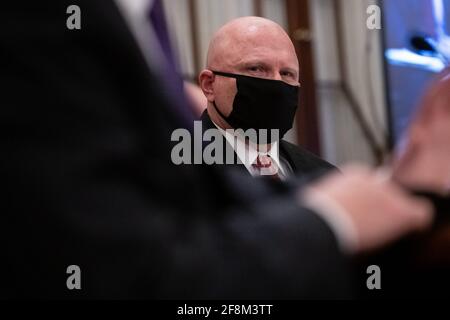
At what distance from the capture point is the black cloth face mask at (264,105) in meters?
1.77

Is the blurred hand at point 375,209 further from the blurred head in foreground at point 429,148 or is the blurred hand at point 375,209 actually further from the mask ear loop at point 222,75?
the mask ear loop at point 222,75

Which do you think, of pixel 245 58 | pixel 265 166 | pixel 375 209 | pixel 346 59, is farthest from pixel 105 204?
pixel 346 59

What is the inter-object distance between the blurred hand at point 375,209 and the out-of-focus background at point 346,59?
251 centimetres

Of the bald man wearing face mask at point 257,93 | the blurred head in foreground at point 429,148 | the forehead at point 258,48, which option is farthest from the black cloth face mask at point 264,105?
the blurred head in foreground at point 429,148

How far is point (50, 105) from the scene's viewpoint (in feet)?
1.46

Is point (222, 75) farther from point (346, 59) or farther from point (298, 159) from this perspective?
point (346, 59)

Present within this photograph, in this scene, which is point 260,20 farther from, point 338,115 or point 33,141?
point 338,115

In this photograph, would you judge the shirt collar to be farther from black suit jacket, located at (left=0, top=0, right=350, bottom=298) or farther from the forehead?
black suit jacket, located at (left=0, top=0, right=350, bottom=298)

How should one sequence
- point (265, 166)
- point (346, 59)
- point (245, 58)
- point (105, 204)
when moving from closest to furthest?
point (105, 204), point (265, 166), point (245, 58), point (346, 59)

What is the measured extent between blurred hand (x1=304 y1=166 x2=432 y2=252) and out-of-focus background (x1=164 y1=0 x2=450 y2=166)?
8.24 ft

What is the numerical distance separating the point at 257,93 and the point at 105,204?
139cm

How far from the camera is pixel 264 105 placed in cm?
175

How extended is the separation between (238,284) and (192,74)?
9.71ft
